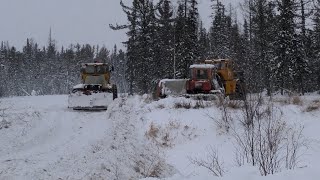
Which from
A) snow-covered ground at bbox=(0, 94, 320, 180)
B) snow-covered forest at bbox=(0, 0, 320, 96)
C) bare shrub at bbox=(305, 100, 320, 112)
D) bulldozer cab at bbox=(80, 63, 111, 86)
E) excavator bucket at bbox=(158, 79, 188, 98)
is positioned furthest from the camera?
snow-covered forest at bbox=(0, 0, 320, 96)

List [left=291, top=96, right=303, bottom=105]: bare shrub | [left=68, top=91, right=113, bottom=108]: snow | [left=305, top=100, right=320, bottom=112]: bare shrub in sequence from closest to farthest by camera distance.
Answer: [left=305, top=100, right=320, bottom=112]: bare shrub
[left=291, top=96, right=303, bottom=105]: bare shrub
[left=68, top=91, right=113, bottom=108]: snow

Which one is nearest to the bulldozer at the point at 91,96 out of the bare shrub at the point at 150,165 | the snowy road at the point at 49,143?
the snowy road at the point at 49,143

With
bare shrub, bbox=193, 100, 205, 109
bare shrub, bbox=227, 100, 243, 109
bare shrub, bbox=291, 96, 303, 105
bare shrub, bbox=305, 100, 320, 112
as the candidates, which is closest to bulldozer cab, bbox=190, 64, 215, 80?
bare shrub, bbox=193, 100, 205, 109

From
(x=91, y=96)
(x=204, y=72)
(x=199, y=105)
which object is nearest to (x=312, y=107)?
(x=199, y=105)

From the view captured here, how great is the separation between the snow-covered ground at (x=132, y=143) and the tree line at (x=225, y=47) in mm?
22719

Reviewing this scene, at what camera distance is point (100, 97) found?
901 inches

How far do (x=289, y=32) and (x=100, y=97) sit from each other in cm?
2347

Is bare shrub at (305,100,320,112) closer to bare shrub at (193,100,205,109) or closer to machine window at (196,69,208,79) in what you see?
bare shrub at (193,100,205,109)

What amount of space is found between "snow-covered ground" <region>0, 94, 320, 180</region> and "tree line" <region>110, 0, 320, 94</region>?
22719 millimetres

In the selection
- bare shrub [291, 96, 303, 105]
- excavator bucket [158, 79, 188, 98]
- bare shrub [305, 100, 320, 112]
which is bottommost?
bare shrub [305, 100, 320, 112]

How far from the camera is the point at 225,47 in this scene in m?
→ 51.3

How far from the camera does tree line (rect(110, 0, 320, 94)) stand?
1608 inches

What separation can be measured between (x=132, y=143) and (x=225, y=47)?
38240 millimetres

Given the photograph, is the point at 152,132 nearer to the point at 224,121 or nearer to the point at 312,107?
the point at 224,121
